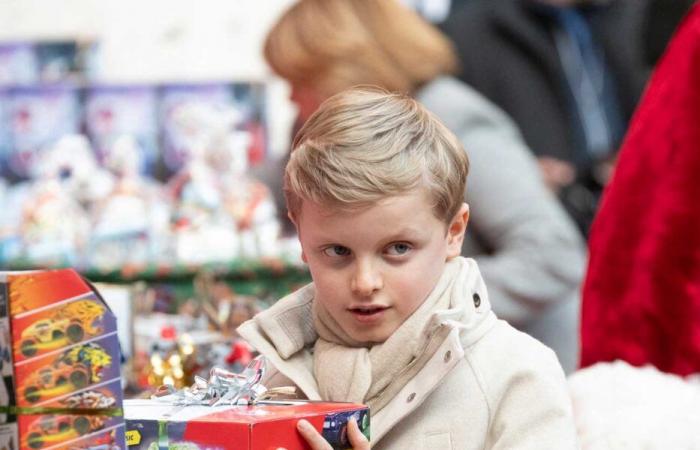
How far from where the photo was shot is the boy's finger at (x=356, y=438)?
54.5 inches

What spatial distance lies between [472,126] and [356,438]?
72.0 inches

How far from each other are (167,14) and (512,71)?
1288 mm

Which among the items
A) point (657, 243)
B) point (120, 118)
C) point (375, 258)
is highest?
point (375, 258)

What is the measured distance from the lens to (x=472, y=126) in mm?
3127

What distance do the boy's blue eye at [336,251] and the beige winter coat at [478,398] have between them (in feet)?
0.48

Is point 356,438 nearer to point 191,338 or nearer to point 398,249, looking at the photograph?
point 398,249

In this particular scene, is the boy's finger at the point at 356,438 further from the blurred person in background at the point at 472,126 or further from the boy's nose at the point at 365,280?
the blurred person in background at the point at 472,126

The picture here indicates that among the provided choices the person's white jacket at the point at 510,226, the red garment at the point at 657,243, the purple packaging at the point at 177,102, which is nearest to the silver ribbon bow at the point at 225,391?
the red garment at the point at 657,243

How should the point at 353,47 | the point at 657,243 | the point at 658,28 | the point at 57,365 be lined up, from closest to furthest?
1. the point at 57,365
2. the point at 657,243
3. the point at 658,28
4. the point at 353,47

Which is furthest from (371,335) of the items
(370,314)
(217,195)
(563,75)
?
(563,75)

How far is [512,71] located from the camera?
4.10 metres

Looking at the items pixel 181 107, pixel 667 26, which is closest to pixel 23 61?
pixel 181 107

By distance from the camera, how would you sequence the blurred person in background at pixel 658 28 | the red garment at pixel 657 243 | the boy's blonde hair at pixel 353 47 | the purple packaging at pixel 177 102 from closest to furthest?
the red garment at pixel 657 243
the blurred person in background at pixel 658 28
the boy's blonde hair at pixel 353 47
the purple packaging at pixel 177 102

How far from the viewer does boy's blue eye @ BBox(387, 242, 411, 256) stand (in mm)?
1496
